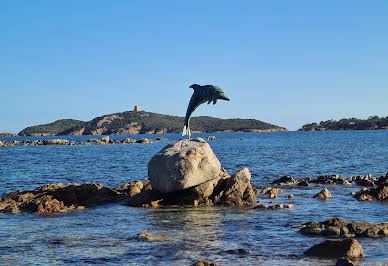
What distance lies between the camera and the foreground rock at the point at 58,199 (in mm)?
18719

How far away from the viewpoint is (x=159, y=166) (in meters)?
19.5

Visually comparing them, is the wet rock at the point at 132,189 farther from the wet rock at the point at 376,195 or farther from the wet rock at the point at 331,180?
the wet rock at the point at 331,180

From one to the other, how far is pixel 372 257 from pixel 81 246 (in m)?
7.63

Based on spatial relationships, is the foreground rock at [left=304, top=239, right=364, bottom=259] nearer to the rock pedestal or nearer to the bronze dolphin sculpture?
the rock pedestal

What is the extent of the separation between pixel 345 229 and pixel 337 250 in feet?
7.94

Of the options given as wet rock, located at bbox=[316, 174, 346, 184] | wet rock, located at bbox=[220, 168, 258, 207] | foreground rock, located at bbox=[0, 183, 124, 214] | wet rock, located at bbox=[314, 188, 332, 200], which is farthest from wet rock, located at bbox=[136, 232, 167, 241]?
wet rock, located at bbox=[316, 174, 346, 184]

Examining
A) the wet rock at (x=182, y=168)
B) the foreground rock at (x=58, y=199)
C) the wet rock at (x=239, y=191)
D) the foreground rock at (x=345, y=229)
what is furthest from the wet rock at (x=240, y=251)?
the foreground rock at (x=58, y=199)

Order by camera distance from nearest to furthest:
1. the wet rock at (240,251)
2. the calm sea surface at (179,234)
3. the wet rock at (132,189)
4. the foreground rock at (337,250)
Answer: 1. the foreground rock at (337,250)
2. the calm sea surface at (179,234)
3. the wet rock at (240,251)
4. the wet rock at (132,189)

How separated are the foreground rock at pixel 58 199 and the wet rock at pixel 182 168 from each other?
277 centimetres

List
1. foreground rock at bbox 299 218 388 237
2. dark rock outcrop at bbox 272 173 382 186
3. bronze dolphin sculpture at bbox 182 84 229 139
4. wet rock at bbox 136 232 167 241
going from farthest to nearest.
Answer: dark rock outcrop at bbox 272 173 382 186 → bronze dolphin sculpture at bbox 182 84 229 139 → wet rock at bbox 136 232 167 241 → foreground rock at bbox 299 218 388 237

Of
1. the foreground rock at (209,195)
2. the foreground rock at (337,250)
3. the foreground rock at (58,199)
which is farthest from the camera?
the foreground rock at (209,195)

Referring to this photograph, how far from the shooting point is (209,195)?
19906 mm

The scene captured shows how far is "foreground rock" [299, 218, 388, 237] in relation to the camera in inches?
505

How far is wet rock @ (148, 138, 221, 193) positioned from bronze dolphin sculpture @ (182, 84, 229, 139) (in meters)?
2.65
